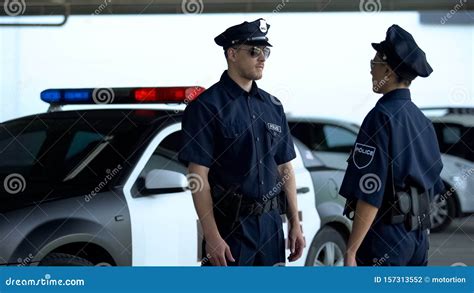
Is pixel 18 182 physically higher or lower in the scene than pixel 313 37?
lower

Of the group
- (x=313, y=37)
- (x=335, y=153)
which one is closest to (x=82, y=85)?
(x=313, y=37)

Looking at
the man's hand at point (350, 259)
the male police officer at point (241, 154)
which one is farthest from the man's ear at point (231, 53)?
the man's hand at point (350, 259)

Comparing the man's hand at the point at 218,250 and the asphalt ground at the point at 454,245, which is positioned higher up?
the man's hand at the point at 218,250

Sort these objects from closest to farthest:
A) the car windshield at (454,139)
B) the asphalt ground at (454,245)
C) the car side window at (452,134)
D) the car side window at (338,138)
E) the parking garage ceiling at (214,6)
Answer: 1. the parking garage ceiling at (214,6)
2. the asphalt ground at (454,245)
3. the car side window at (338,138)
4. the car windshield at (454,139)
5. the car side window at (452,134)

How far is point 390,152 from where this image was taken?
13.4ft

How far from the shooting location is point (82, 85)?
20.4ft

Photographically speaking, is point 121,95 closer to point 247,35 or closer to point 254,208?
point 247,35

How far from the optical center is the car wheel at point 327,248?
6375 mm

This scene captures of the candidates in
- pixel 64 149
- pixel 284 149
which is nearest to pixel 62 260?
pixel 64 149

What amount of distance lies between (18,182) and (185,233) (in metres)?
0.90

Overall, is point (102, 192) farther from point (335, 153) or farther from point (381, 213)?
point (335, 153)

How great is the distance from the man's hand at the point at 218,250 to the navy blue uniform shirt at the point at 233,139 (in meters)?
0.30

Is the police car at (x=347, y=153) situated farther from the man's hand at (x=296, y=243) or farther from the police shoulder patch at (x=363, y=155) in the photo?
the police shoulder patch at (x=363, y=155)

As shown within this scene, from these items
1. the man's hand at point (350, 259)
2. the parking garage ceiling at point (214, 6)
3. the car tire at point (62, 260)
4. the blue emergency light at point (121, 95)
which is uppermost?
the parking garage ceiling at point (214, 6)
